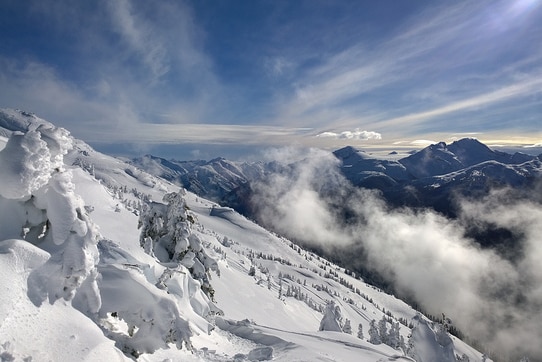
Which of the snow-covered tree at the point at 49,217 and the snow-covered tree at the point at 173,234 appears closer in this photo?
the snow-covered tree at the point at 49,217

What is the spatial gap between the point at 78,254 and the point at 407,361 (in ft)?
56.2

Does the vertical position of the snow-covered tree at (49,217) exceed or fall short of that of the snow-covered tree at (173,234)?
it exceeds it

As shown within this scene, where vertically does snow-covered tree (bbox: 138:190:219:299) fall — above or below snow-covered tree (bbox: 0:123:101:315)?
below

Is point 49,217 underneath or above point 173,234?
above

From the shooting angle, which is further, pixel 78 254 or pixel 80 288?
pixel 80 288

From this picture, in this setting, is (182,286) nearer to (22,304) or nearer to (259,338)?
(259,338)

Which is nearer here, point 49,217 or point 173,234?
point 49,217

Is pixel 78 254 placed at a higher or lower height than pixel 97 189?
higher

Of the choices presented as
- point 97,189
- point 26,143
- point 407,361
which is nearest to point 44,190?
point 26,143

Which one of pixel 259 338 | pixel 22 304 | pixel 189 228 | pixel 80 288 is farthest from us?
pixel 189 228

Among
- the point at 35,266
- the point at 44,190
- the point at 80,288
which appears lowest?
the point at 80,288

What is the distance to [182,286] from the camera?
18.6 m

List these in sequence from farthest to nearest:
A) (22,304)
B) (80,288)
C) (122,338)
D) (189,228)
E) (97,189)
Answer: (97,189) → (189,228) → (122,338) → (80,288) → (22,304)

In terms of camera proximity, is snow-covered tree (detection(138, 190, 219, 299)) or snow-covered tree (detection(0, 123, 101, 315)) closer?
snow-covered tree (detection(0, 123, 101, 315))
